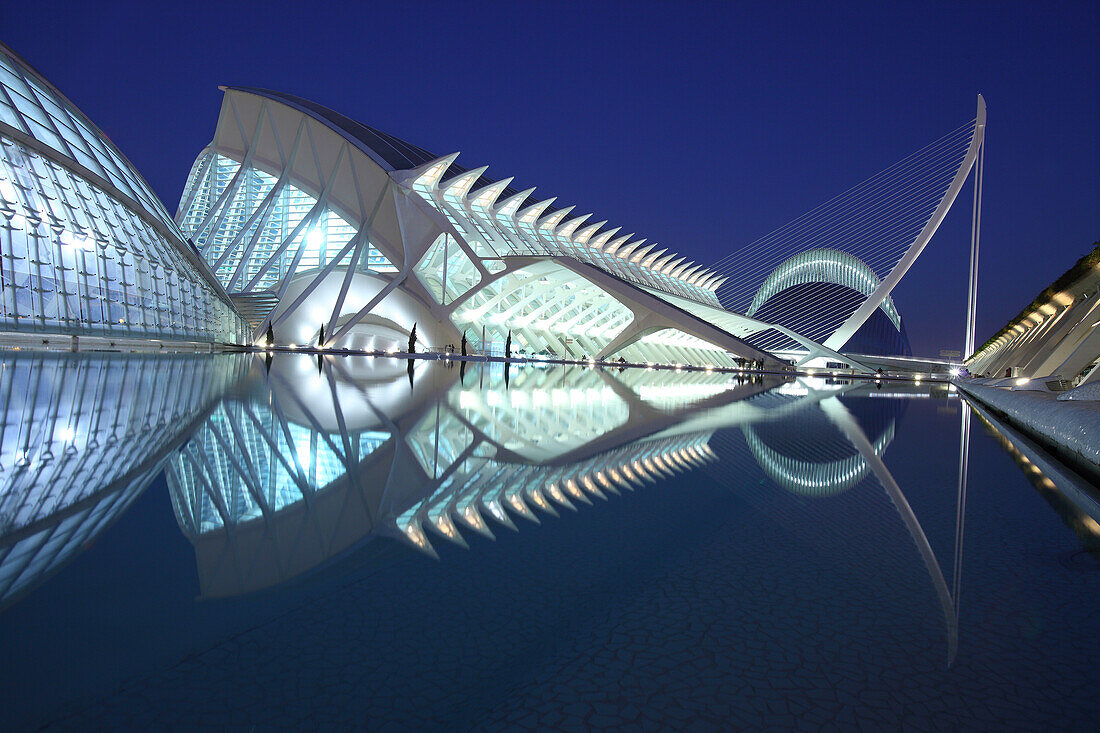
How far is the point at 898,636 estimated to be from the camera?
217 centimetres

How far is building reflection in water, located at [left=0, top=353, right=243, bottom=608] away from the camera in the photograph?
8.67 feet

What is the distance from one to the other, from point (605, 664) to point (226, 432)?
445 centimetres

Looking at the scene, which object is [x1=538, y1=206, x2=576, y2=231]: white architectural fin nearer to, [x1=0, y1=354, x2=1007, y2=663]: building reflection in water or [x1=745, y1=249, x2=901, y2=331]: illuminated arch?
[x1=745, y1=249, x2=901, y2=331]: illuminated arch

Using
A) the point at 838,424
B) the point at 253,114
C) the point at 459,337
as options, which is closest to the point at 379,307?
the point at 459,337

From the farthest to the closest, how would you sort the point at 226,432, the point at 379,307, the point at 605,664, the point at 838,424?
the point at 379,307
the point at 838,424
the point at 226,432
the point at 605,664

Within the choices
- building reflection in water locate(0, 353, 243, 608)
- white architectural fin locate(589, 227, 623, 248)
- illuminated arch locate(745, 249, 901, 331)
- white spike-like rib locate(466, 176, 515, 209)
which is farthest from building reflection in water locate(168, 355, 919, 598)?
illuminated arch locate(745, 249, 901, 331)

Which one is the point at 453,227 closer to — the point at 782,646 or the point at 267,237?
the point at 267,237

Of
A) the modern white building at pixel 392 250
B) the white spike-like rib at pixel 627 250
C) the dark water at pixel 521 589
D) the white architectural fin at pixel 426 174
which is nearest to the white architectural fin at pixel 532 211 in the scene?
the modern white building at pixel 392 250

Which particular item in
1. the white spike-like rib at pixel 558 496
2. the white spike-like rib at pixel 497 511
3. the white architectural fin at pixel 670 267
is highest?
the white architectural fin at pixel 670 267

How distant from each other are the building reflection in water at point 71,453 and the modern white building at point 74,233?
872 cm

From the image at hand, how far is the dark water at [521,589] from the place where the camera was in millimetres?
1718

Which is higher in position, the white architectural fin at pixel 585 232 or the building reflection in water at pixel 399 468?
the white architectural fin at pixel 585 232

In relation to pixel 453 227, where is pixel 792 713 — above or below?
below

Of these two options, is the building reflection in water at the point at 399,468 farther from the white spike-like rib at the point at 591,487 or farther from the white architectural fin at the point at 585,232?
the white architectural fin at the point at 585,232
